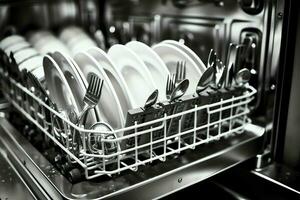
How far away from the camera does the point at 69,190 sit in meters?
0.61

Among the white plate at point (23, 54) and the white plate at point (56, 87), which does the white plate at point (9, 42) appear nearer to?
the white plate at point (23, 54)

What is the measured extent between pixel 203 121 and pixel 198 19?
1.20ft

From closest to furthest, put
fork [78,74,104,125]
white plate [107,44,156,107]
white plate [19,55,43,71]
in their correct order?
fork [78,74,104,125]
white plate [107,44,156,107]
white plate [19,55,43,71]

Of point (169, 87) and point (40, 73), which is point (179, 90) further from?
point (40, 73)

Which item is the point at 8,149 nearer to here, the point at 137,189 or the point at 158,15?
the point at 137,189

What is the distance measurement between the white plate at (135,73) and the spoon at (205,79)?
0.32 ft

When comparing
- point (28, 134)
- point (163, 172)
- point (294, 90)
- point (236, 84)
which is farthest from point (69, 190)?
point (294, 90)

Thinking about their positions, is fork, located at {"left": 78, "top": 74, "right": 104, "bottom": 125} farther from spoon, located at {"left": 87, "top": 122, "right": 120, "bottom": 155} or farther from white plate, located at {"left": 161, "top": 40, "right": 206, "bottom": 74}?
white plate, located at {"left": 161, "top": 40, "right": 206, "bottom": 74}

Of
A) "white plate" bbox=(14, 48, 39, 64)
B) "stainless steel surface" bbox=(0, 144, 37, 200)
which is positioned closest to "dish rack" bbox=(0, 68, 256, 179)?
"stainless steel surface" bbox=(0, 144, 37, 200)

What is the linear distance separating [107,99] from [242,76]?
0.32 meters

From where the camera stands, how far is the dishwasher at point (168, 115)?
63cm

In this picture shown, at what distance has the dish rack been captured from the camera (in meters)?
0.61

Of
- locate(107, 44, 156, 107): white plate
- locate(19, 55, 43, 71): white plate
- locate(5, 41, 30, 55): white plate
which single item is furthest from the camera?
locate(5, 41, 30, 55): white plate

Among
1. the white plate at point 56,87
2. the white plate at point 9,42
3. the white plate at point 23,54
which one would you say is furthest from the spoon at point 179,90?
the white plate at point 9,42
